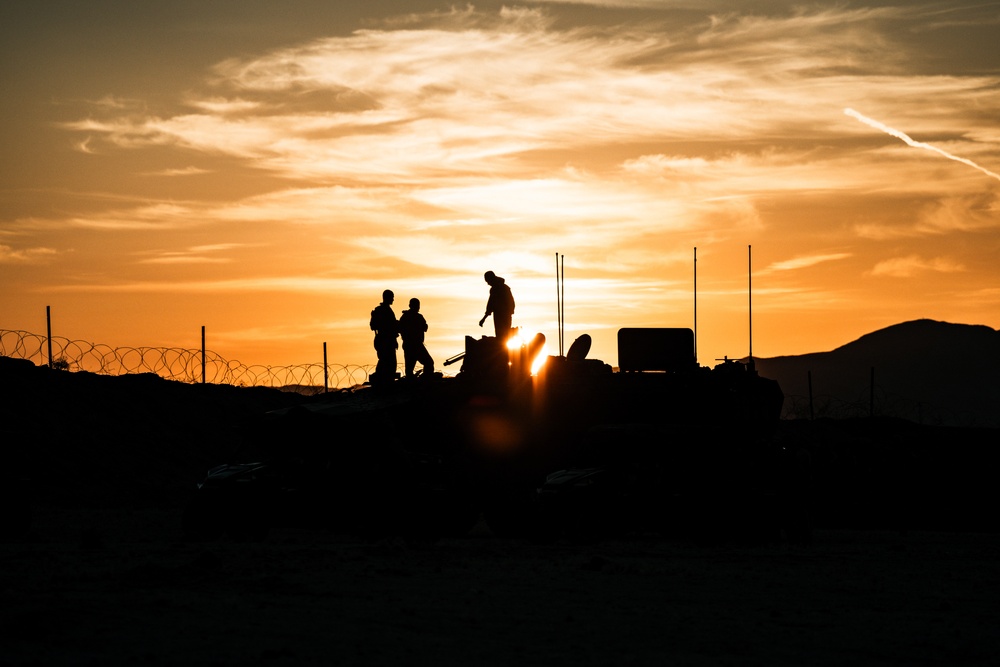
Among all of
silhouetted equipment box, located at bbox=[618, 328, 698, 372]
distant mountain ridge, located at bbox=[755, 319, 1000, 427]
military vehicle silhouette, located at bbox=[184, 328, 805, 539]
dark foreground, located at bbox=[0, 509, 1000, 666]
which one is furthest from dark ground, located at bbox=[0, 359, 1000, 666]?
distant mountain ridge, located at bbox=[755, 319, 1000, 427]

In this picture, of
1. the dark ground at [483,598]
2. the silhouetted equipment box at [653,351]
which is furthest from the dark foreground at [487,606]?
the silhouetted equipment box at [653,351]

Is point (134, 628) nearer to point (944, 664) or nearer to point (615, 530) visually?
point (944, 664)

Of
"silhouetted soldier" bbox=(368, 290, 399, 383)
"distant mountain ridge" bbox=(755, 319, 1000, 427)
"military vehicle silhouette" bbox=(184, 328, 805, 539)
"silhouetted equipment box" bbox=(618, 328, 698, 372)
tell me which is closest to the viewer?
"military vehicle silhouette" bbox=(184, 328, 805, 539)

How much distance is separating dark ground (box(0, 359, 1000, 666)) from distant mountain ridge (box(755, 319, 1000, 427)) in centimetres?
14841

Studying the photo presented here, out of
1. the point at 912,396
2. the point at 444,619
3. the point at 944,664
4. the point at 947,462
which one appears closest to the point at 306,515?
the point at 444,619

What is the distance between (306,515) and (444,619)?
35.6 feet

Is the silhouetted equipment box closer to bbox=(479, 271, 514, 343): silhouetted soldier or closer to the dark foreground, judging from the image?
bbox=(479, 271, 514, 343): silhouetted soldier

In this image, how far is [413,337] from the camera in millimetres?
25578

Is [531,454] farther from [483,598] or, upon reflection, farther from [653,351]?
[483,598]

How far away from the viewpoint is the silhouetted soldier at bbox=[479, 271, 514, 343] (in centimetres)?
2447

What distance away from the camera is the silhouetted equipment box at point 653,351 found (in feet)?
80.0

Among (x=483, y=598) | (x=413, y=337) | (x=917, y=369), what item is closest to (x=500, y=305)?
(x=413, y=337)

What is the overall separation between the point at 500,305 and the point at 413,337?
6.50ft

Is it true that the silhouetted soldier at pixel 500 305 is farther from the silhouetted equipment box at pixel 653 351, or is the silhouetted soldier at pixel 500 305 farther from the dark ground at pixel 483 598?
the dark ground at pixel 483 598
